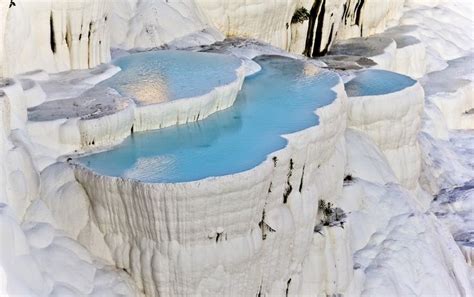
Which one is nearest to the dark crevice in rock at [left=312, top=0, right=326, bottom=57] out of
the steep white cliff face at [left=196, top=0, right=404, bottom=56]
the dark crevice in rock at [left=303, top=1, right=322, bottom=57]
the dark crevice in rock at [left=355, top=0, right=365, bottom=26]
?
the steep white cliff face at [left=196, top=0, right=404, bottom=56]

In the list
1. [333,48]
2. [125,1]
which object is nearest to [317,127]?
[125,1]

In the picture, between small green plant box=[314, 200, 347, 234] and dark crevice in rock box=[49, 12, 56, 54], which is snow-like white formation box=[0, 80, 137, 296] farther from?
small green plant box=[314, 200, 347, 234]

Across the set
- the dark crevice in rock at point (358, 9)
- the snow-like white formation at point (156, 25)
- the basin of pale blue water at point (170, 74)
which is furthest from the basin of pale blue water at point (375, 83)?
the dark crevice in rock at point (358, 9)

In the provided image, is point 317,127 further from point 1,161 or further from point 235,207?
point 1,161

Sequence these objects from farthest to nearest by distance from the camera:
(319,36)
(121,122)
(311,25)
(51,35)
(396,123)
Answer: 1. (319,36)
2. (311,25)
3. (396,123)
4. (51,35)
5. (121,122)

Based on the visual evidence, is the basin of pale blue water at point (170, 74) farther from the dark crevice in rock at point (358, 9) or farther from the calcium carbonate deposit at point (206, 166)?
the dark crevice in rock at point (358, 9)

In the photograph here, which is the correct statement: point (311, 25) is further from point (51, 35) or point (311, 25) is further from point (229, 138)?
point (229, 138)

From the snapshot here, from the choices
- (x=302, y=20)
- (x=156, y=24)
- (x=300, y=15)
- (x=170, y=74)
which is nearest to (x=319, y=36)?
(x=302, y=20)
